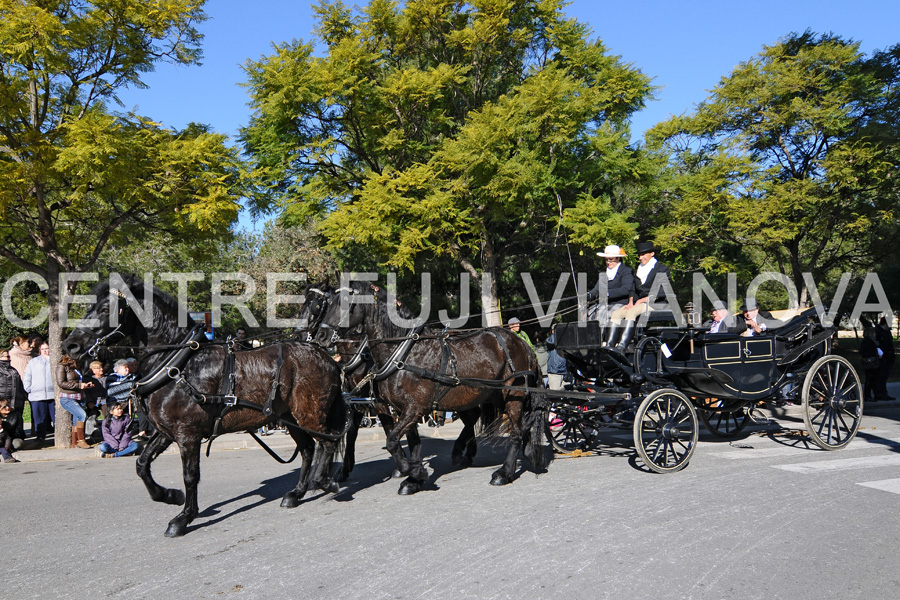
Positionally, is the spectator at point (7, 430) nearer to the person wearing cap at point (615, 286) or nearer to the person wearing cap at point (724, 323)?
the person wearing cap at point (615, 286)

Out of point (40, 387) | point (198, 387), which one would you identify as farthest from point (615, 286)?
point (40, 387)

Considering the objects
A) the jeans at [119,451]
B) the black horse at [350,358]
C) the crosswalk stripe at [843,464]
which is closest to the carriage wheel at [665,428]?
the crosswalk stripe at [843,464]

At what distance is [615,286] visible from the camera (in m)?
8.25

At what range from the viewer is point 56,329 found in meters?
10.9

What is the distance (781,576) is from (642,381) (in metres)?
3.55

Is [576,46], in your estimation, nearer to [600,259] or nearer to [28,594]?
[600,259]

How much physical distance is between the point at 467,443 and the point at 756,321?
4.54 metres

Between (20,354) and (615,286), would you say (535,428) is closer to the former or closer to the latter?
(615,286)

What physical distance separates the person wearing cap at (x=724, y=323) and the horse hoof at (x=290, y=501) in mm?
5530

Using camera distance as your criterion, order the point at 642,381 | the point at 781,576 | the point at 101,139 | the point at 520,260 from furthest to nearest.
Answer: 1. the point at 520,260
2. the point at 101,139
3. the point at 642,381
4. the point at 781,576

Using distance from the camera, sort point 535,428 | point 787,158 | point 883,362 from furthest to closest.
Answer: point 787,158 < point 883,362 < point 535,428

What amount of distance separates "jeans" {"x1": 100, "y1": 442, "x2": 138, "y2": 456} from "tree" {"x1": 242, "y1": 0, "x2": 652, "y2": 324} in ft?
16.9

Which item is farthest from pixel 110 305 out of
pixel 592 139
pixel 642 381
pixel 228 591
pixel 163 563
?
pixel 592 139

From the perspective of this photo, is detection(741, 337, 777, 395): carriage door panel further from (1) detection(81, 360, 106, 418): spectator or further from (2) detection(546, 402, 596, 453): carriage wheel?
(1) detection(81, 360, 106, 418): spectator
